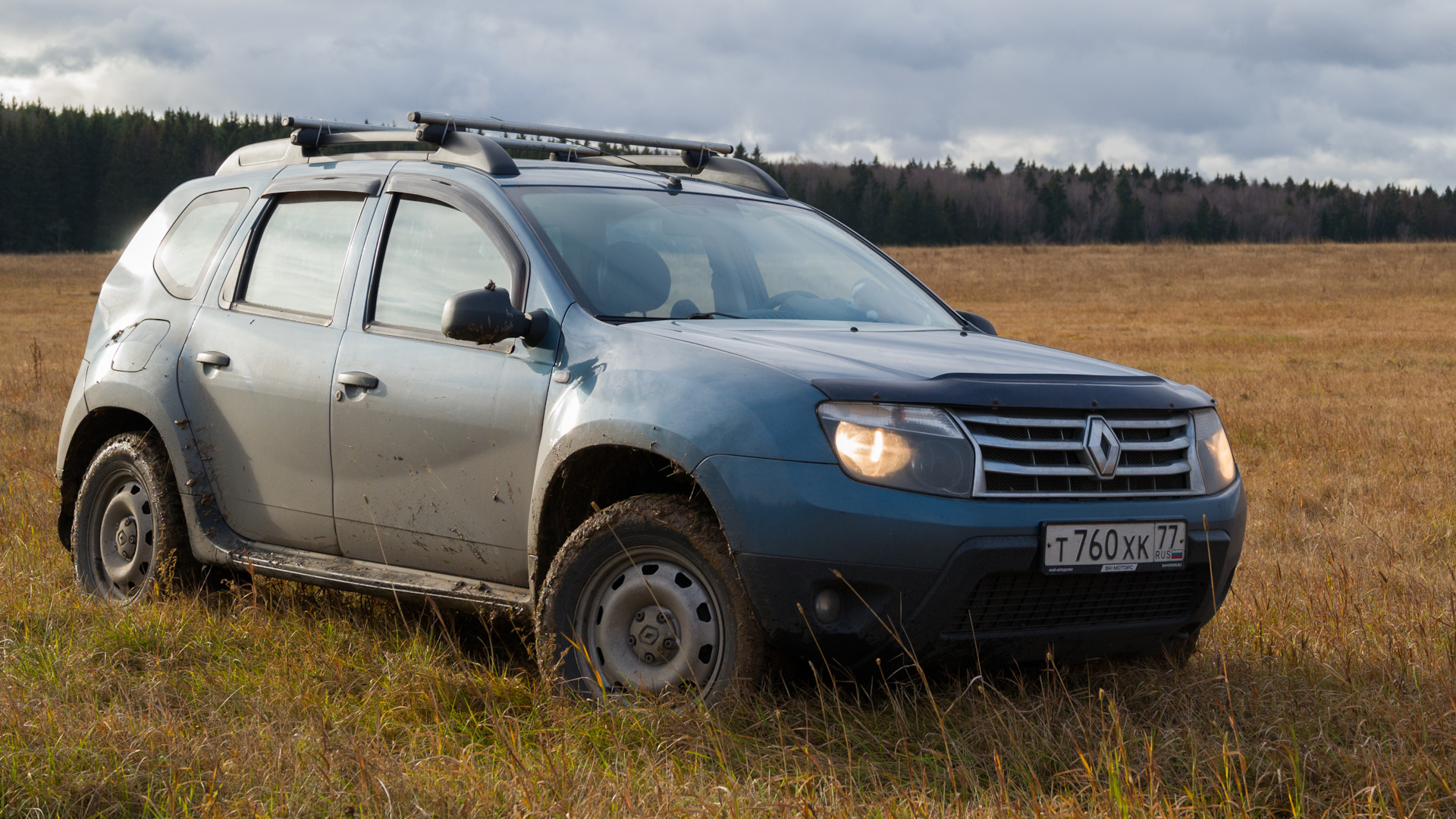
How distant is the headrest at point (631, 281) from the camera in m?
4.13

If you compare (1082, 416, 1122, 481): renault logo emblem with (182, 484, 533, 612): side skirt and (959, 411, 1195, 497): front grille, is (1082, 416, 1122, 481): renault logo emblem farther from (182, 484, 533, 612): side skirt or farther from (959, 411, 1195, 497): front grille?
(182, 484, 533, 612): side skirt

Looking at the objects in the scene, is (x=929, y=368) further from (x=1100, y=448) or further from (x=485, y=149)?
(x=485, y=149)

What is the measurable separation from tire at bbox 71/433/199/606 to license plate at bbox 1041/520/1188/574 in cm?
331

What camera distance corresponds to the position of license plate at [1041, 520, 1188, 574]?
3400 mm

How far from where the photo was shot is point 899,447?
3.33 meters

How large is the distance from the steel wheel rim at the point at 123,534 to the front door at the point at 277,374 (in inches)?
18.4

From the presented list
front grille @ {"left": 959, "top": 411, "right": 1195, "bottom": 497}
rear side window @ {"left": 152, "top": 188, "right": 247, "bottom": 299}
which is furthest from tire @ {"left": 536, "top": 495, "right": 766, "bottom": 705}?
rear side window @ {"left": 152, "top": 188, "right": 247, "bottom": 299}

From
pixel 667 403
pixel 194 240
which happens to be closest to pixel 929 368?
pixel 667 403

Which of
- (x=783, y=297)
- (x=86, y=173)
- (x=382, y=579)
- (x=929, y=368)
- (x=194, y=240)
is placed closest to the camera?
(x=929, y=368)

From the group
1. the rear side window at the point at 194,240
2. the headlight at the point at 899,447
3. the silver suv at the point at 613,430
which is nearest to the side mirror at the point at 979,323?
the silver suv at the point at 613,430

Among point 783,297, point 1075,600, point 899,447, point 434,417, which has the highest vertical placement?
point 783,297

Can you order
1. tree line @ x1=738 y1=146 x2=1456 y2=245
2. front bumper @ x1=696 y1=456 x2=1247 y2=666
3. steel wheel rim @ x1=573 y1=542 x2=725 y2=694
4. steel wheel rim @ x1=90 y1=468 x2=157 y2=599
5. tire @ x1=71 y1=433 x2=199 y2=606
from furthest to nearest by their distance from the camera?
tree line @ x1=738 y1=146 x2=1456 y2=245 → steel wheel rim @ x1=90 y1=468 x2=157 y2=599 → tire @ x1=71 y1=433 x2=199 y2=606 → steel wheel rim @ x1=573 y1=542 x2=725 y2=694 → front bumper @ x1=696 y1=456 x2=1247 y2=666

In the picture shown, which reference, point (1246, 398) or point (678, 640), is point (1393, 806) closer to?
point (678, 640)

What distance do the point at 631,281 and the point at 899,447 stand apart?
1.27 meters
